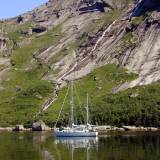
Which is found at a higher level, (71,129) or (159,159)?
(71,129)

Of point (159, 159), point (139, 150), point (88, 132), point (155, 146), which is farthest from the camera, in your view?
point (88, 132)

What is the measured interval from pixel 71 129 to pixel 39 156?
73191 mm

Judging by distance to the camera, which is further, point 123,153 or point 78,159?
point 123,153

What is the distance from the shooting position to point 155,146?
5453 inches

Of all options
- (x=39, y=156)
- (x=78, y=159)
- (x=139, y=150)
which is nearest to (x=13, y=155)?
(x=39, y=156)

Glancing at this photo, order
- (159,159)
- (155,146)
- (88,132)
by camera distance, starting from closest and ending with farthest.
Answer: (159,159) → (155,146) → (88,132)

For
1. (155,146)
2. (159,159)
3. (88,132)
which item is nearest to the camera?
(159,159)

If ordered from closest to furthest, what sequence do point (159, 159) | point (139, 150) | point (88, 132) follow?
point (159, 159) → point (139, 150) → point (88, 132)

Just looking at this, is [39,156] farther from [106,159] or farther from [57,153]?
[106,159]

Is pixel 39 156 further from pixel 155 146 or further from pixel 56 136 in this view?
pixel 56 136

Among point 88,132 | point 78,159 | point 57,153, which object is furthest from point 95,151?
point 88,132

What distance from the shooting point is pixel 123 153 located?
12206 centimetres

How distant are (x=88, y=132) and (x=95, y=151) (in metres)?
59.4

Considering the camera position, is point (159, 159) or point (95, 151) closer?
point (159, 159)
